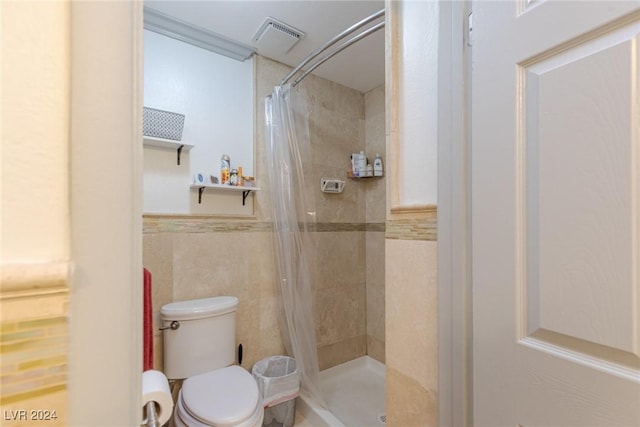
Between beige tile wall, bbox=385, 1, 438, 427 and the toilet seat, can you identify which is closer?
beige tile wall, bbox=385, 1, 438, 427

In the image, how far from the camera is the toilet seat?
1135 mm

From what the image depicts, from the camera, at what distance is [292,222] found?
5.83 feet

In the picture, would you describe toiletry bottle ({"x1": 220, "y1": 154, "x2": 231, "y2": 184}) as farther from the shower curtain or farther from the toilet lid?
the toilet lid

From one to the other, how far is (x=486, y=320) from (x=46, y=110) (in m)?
0.84

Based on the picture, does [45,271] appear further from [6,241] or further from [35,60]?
[35,60]

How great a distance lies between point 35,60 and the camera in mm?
290

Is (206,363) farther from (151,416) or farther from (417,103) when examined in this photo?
(417,103)

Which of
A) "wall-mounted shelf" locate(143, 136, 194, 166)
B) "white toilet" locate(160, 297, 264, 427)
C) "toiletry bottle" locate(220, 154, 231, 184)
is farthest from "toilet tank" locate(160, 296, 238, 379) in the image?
"wall-mounted shelf" locate(143, 136, 194, 166)

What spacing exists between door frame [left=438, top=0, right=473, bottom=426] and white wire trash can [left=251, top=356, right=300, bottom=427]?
1.06m

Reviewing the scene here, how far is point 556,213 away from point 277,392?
159 cm

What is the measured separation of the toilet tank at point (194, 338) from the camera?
4.76ft

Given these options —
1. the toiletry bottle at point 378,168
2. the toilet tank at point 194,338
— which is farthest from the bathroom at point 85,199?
the toiletry bottle at point 378,168

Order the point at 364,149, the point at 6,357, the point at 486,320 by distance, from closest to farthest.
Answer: the point at 6,357 < the point at 486,320 < the point at 364,149

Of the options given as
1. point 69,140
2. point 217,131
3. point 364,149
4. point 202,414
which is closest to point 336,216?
point 364,149
